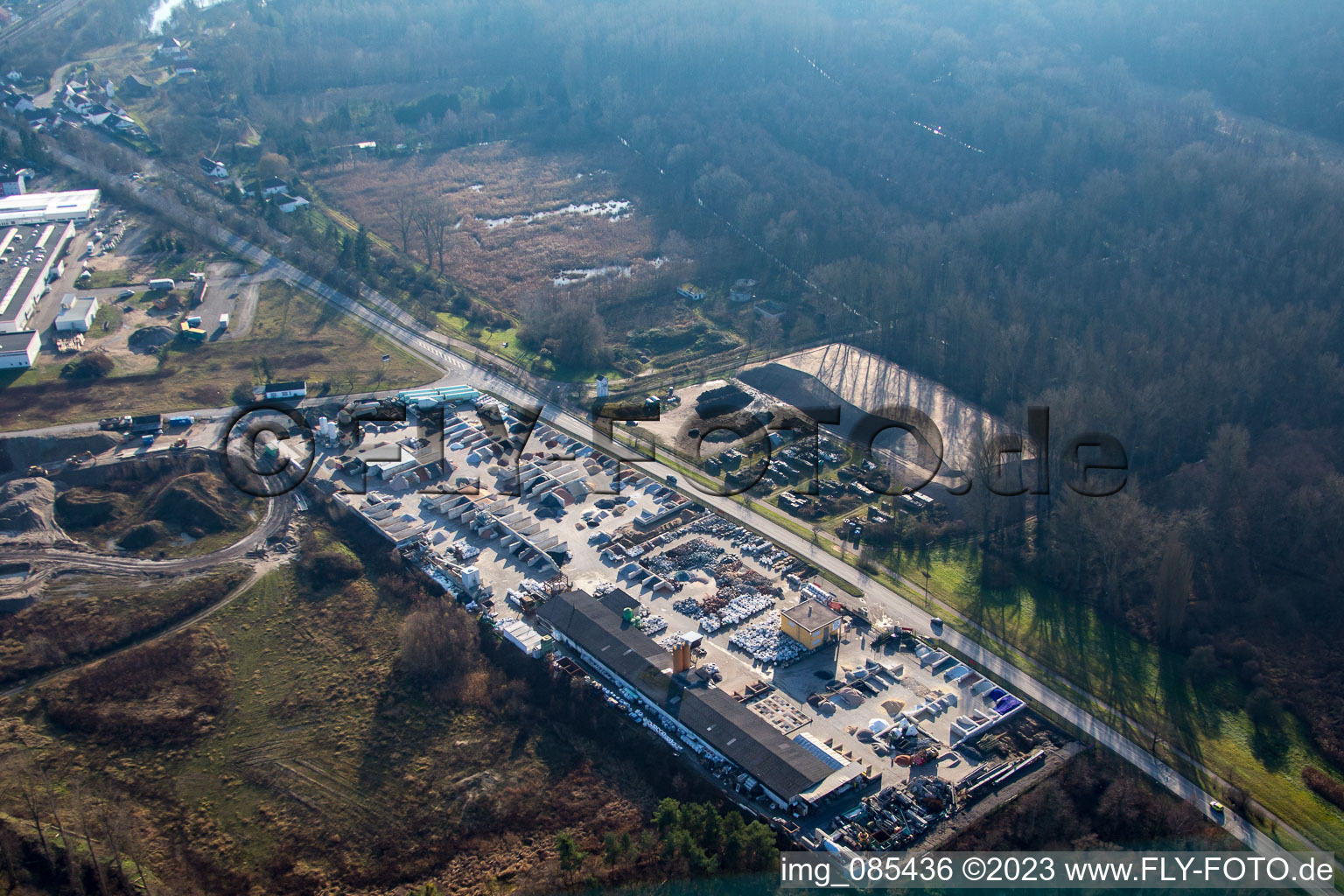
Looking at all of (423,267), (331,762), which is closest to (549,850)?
(331,762)

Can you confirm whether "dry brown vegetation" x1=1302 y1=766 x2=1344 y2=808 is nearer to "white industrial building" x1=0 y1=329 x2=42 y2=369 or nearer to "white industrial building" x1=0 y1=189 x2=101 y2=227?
"white industrial building" x1=0 y1=329 x2=42 y2=369

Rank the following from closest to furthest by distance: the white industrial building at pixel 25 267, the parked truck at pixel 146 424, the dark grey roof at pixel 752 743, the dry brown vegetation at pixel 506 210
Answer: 1. the dark grey roof at pixel 752 743
2. the parked truck at pixel 146 424
3. the white industrial building at pixel 25 267
4. the dry brown vegetation at pixel 506 210

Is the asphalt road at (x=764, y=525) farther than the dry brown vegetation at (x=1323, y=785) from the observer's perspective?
Yes

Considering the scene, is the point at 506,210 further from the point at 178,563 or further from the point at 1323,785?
the point at 1323,785

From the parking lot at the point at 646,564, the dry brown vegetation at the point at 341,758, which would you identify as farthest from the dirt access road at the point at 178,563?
the parking lot at the point at 646,564

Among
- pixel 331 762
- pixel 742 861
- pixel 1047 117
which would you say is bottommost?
pixel 331 762

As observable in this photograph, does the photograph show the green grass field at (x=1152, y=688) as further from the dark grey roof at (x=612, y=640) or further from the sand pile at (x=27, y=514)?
the sand pile at (x=27, y=514)

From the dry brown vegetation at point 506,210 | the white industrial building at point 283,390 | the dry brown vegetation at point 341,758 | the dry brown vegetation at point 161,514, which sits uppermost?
the dry brown vegetation at point 506,210

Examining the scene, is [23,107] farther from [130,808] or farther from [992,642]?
[992,642]
